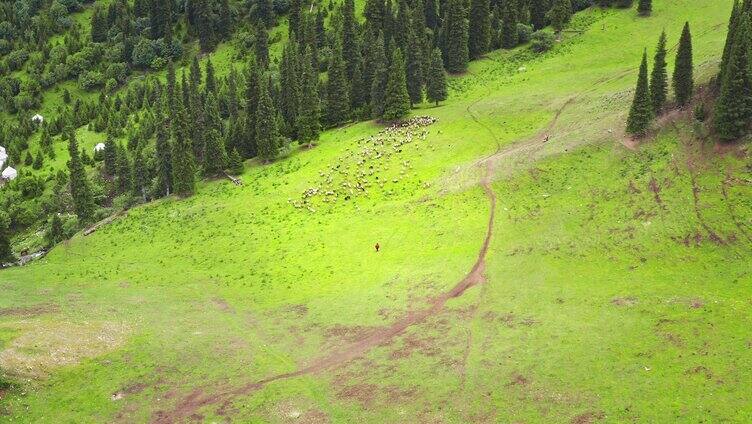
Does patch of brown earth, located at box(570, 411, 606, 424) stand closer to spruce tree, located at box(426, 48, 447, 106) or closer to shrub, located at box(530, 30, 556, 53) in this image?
spruce tree, located at box(426, 48, 447, 106)

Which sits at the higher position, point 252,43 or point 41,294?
point 252,43

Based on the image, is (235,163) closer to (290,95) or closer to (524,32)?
(290,95)

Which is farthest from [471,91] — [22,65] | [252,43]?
[22,65]

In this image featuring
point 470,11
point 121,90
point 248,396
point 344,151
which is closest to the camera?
point 248,396

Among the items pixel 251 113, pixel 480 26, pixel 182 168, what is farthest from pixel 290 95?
pixel 480 26

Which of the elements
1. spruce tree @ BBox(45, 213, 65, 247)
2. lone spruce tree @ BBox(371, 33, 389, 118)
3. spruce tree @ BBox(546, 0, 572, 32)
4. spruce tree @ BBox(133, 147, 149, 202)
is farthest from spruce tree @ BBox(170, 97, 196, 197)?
spruce tree @ BBox(546, 0, 572, 32)

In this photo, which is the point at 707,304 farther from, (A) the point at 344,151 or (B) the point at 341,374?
(A) the point at 344,151

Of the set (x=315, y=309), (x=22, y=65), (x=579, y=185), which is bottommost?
(x=315, y=309)
